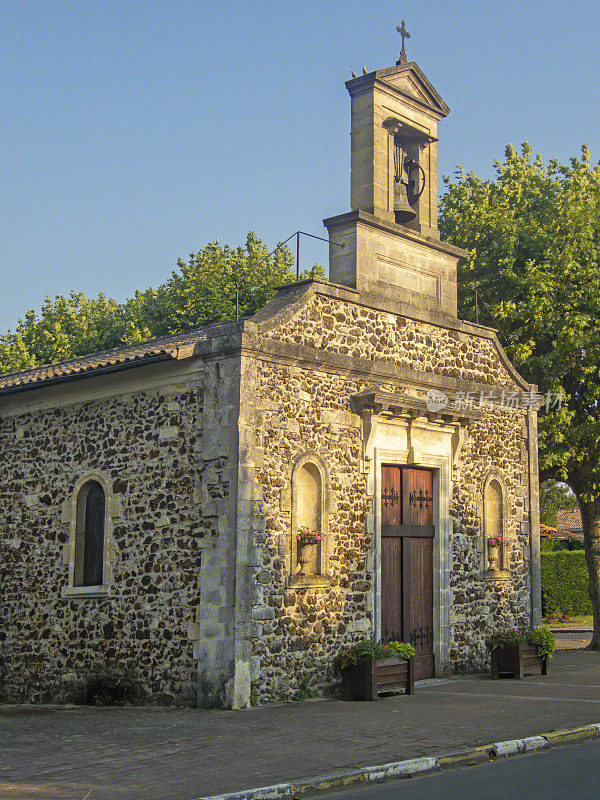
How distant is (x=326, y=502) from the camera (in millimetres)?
12922

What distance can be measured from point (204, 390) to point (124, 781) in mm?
5793

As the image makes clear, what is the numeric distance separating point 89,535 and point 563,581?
843 inches

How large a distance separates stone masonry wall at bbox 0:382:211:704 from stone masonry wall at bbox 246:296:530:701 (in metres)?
0.92

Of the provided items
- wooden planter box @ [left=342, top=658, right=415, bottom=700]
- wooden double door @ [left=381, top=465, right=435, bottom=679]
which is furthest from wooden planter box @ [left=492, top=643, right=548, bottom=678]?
wooden planter box @ [left=342, top=658, right=415, bottom=700]

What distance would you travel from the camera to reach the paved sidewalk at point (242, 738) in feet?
24.8

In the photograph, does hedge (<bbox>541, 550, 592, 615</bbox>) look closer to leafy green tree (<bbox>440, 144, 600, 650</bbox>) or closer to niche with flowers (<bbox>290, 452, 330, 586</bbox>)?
leafy green tree (<bbox>440, 144, 600, 650</bbox>)

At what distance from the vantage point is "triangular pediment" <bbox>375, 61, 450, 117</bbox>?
49.0ft

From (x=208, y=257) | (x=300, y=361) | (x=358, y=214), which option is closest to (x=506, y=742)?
(x=300, y=361)

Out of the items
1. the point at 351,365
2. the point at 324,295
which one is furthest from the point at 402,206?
the point at 351,365

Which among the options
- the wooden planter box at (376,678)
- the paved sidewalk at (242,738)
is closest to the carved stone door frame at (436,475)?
the paved sidewalk at (242,738)

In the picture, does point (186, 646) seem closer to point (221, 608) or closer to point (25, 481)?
point (221, 608)

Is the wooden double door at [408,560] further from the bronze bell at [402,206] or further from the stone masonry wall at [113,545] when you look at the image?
the bronze bell at [402,206]

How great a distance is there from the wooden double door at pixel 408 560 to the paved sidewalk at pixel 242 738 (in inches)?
46.2

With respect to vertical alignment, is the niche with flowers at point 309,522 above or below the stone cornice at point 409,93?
below
